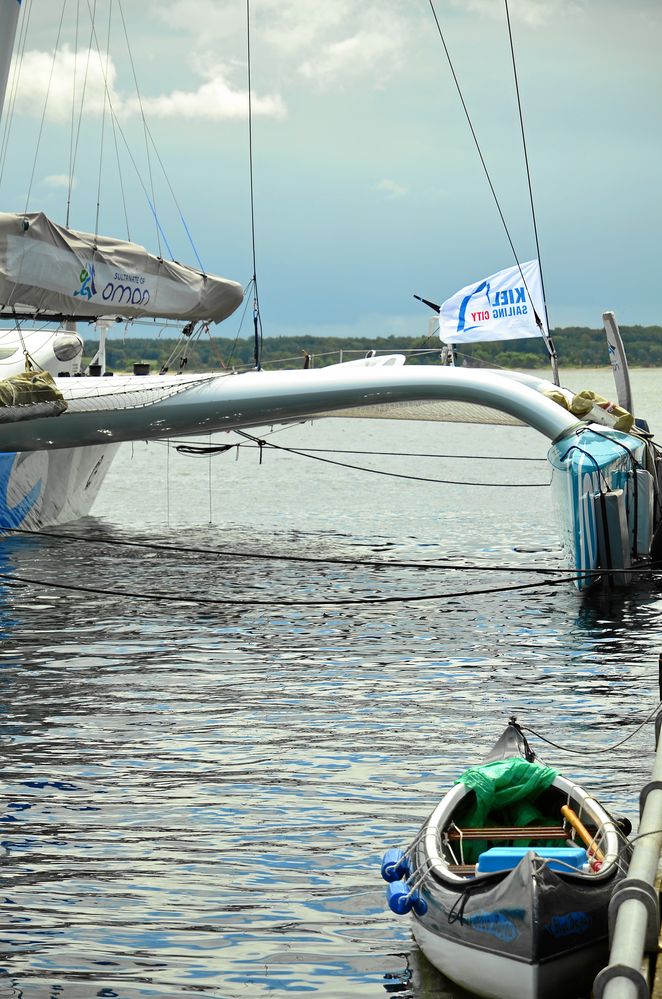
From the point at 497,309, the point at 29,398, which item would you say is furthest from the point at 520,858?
the point at 497,309

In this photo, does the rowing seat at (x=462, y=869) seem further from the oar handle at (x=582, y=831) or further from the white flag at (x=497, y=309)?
the white flag at (x=497, y=309)

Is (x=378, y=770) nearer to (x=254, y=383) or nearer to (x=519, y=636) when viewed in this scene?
(x=519, y=636)

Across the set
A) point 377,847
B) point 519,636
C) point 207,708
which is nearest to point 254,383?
point 519,636

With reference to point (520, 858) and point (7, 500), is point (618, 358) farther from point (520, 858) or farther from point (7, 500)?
point (520, 858)

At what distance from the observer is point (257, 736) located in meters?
8.41

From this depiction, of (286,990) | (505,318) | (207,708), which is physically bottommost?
(286,990)

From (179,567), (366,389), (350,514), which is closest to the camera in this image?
(366,389)

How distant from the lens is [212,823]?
6664 millimetres

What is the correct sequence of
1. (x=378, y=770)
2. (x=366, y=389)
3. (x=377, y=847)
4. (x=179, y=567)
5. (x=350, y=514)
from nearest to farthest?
(x=377, y=847) < (x=378, y=770) < (x=366, y=389) < (x=179, y=567) < (x=350, y=514)

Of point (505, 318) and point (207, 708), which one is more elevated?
point (505, 318)

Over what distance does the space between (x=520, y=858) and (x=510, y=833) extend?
51cm

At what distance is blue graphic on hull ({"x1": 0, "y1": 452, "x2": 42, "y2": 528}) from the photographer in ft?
54.2

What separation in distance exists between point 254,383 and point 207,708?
5.91 meters

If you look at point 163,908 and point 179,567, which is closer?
point 163,908
